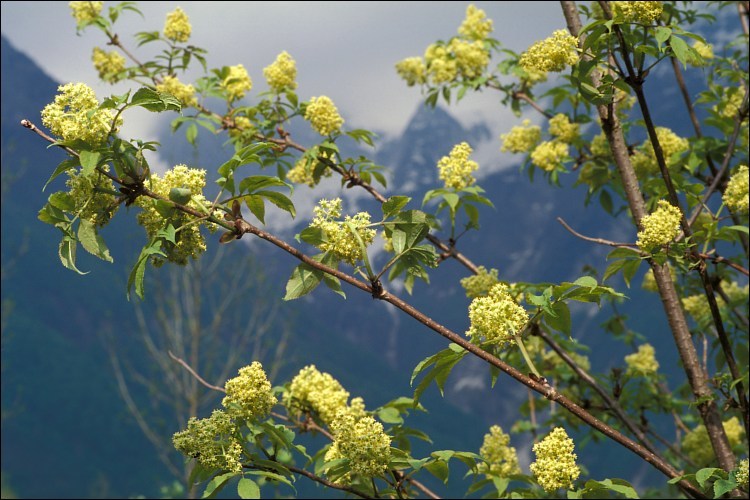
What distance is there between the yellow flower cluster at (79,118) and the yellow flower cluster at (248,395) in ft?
2.63

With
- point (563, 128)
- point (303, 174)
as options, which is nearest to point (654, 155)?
point (563, 128)

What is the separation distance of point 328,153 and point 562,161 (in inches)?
62.7

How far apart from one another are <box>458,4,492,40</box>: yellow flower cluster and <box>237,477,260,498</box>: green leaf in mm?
3522

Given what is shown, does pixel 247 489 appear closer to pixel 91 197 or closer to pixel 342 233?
pixel 342 233

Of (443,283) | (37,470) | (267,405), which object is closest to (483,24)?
(267,405)

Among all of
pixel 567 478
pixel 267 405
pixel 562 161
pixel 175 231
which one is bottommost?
pixel 567 478

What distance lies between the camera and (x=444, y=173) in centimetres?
328

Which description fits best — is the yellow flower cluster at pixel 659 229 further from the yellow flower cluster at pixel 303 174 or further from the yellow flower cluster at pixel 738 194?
the yellow flower cluster at pixel 303 174

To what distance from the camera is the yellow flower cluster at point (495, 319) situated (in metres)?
1.87

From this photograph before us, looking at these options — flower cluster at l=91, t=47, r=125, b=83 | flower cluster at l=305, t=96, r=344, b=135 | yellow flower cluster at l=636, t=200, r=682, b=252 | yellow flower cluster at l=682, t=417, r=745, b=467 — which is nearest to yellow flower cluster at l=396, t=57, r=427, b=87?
flower cluster at l=305, t=96, r=344, b=135

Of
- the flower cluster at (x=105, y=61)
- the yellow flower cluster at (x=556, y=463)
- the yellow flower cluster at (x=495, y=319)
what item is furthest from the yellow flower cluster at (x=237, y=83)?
the yellow flower cluster at (x=556, y=463)

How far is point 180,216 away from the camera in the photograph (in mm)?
1750

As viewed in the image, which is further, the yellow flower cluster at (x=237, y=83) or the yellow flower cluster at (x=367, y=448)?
the yellow flower cluster at (x=237, y=83)

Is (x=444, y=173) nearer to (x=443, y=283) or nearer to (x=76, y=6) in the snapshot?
(x=76, y=6)
